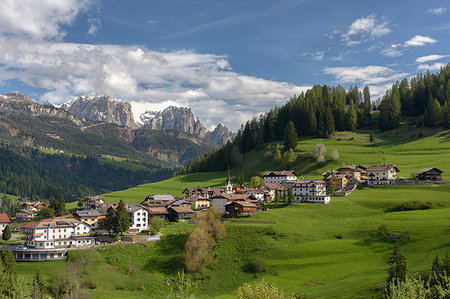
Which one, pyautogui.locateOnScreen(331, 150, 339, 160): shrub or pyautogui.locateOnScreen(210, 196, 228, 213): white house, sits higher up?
pyautogui.locateOnScreen(331, 150, 339, 160): shrub

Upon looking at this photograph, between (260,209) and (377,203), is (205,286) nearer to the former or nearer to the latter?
(260,209)

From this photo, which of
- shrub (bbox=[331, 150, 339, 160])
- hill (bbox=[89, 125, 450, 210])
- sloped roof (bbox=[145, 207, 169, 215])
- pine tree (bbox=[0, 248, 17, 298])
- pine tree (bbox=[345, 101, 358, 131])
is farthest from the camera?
pine tree (bbox=[345, 101, 358, 131])

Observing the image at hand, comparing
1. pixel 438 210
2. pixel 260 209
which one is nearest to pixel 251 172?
pixel 260 209

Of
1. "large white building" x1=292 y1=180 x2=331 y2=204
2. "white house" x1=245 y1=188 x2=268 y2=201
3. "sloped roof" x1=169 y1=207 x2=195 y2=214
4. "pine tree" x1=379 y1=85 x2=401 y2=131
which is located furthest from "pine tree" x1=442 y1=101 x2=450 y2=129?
"sloped roof" x1=169 y1=207 x2=195 y2=214

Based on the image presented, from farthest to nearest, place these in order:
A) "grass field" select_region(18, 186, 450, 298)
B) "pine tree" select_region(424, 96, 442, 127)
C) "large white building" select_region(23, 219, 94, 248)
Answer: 1. "pine tree" select_region(424, 96, 442, 127)
2. "large white building" select_region(23, 219, 94, 248)
3. "grass field" select_region(18, 186, 450, 298)

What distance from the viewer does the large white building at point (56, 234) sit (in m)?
84.2

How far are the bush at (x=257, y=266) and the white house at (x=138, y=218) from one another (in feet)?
116

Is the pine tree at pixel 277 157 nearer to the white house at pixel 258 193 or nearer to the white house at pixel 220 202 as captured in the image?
the white house at pixel 258 193

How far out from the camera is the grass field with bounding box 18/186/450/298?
2532 inches

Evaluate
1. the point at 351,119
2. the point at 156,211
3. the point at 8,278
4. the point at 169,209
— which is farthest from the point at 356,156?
the point at 8,278

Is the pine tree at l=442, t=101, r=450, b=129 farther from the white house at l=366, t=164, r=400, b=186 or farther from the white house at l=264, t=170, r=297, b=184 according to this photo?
the white house at l=264, t=170, r=297, b=184

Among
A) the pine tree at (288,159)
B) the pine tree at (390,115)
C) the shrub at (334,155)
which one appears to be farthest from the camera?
the pine tree at (390,115)

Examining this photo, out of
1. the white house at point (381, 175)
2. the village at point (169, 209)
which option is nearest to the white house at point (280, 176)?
the village at point (169, 209)

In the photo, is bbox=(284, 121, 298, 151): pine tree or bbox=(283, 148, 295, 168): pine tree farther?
bbox=(284, 121, 298, 151): pine tree
